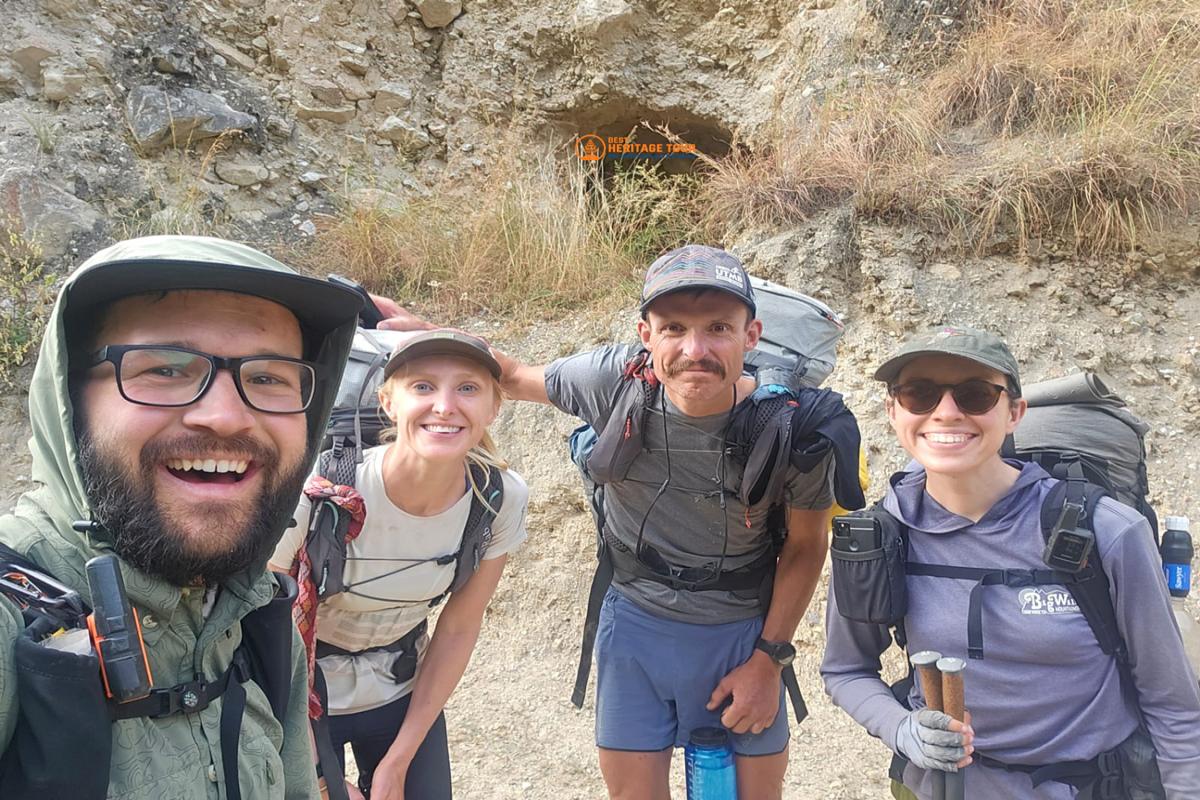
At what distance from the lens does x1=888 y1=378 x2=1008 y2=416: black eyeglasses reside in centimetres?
181

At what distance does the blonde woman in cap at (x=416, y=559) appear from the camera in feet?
6.61

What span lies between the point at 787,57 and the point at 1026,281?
3320mm

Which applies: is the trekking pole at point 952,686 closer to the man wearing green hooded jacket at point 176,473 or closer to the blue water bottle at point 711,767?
the blue water bottle at point 711,767

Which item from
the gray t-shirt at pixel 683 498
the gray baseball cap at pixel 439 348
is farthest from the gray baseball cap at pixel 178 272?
the gray t-shirt at pixel 683 498

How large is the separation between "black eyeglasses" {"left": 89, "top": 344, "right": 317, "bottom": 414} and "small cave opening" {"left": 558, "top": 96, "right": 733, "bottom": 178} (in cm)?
652

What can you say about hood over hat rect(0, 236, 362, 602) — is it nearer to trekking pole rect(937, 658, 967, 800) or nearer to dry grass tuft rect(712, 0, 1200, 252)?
trekking pole rect(937, 658, 967, 800)

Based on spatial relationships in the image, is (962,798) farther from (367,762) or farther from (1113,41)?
(1113,41)

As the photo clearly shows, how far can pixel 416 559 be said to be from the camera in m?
2.04

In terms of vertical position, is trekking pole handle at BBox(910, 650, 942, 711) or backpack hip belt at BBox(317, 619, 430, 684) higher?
trekking pole handle at BBox(910, 650, 942, 711)

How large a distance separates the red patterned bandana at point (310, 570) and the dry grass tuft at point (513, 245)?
3.49 m

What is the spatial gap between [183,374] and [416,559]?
1.08 metres

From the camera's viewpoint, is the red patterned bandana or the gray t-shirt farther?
the gray t-shirt

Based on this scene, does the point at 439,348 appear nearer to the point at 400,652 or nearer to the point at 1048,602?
the point at 400,652

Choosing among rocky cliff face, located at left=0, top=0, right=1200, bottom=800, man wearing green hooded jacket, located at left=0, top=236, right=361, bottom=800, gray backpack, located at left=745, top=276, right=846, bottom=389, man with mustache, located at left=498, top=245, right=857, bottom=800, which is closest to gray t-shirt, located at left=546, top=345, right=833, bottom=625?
man with mustache, located at left=498, top=245, right=857, bottom=800
